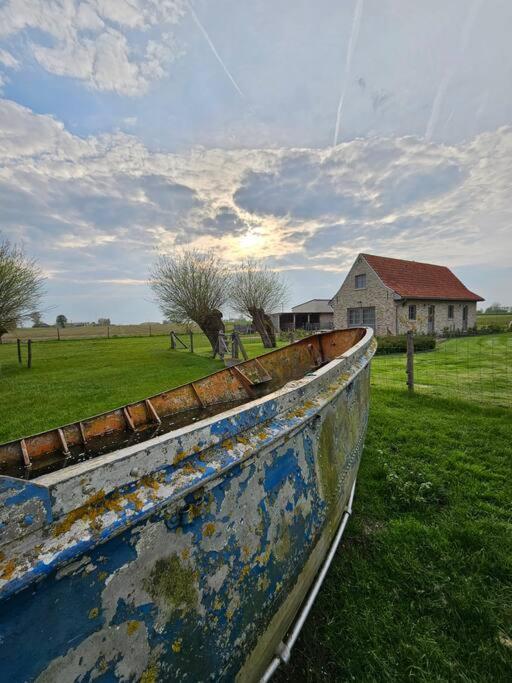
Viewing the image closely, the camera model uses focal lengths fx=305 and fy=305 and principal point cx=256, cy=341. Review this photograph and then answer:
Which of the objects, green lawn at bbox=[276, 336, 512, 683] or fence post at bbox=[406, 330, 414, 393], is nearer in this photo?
green lawn at bbox=[276, 336, 512, 683]

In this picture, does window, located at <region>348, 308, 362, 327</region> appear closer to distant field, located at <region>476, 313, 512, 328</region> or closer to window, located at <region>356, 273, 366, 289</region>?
window, located at <region>356, 273, 366, 289</region>

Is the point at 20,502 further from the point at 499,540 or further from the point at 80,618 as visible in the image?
the point at 499,540

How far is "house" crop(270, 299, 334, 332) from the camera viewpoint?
41969 millimetres

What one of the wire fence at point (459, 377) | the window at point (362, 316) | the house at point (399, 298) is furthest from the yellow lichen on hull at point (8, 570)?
the window at point (362, 316)

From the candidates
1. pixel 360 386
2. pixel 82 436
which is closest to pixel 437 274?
pixel 360 386

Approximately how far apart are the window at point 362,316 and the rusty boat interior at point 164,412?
19.9 meters

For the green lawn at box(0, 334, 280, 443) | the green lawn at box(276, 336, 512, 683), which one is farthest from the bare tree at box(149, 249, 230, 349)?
the green lawn at box(276, 336, 512, 683)

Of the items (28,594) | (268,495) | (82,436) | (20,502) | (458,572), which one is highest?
(20,502)

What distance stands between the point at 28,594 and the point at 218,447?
0.72 meters

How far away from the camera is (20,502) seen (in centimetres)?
78

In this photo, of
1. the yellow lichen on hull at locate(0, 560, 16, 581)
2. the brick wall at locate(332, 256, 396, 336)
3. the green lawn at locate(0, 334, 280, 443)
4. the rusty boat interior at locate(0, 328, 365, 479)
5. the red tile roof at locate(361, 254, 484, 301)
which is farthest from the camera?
the red tile roof at locate(361, 254, 484, 301)

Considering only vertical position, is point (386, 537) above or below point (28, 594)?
below

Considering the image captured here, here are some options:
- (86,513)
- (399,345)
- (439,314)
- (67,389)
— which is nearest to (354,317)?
(439,314)

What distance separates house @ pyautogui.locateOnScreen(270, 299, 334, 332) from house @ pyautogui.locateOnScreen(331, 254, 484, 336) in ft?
43.5
